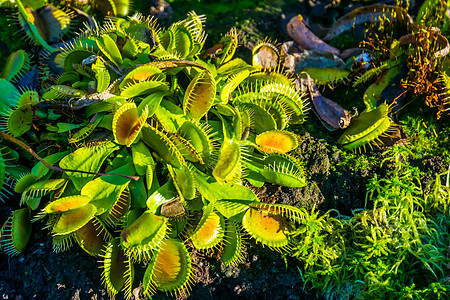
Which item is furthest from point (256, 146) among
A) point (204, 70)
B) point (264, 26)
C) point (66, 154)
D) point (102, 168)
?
point (264, 26)

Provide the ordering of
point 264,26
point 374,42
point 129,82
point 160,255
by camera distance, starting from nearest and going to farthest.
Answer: point 160,255
point 129,82
point 374,42
point 264,26

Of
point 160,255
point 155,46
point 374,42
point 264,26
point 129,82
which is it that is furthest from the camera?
point 264,26

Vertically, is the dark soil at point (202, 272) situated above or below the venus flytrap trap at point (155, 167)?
below

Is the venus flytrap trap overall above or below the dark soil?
above

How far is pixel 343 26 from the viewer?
3963mm

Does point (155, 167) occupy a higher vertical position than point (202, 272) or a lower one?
higher

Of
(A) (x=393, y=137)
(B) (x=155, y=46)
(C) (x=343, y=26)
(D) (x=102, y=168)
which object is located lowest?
(A) (x=393, y=137)

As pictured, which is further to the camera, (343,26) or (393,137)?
(343,26)

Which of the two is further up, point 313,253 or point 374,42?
point 374,42

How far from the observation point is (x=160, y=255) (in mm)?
2695

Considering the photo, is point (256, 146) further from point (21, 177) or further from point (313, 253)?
point (21, 177)

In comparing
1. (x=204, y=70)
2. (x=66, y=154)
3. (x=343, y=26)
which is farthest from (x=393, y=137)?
(x=66, y=154)

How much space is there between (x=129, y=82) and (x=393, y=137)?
206 cm

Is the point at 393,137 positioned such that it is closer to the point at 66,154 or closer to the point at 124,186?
the point at 124,186
